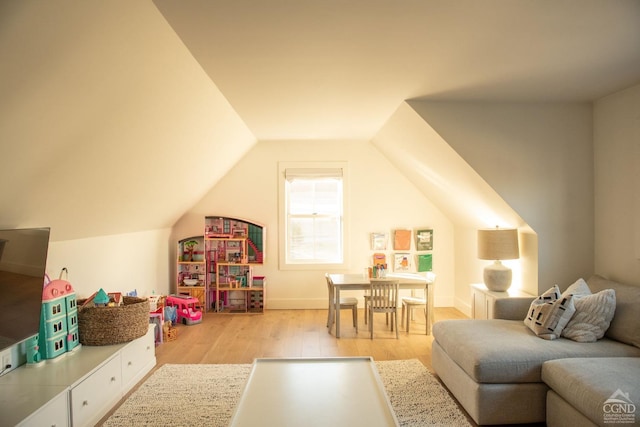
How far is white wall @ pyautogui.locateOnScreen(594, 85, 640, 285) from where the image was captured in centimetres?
357

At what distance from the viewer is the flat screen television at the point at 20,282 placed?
7.74ft

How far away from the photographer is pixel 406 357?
4.20 meters

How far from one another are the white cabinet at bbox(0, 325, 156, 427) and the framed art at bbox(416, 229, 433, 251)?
4129 millimetres

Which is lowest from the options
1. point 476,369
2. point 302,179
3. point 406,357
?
point 406,357

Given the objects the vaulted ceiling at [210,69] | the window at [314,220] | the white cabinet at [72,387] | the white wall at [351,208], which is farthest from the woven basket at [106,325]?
the window at [314,220]

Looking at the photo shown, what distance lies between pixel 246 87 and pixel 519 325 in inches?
120

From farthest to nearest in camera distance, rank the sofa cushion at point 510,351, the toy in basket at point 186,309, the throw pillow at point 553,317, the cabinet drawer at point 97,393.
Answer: the toy in basket at point 186,309 → the throw pillow at point 553,317 → the sofa cushion at point 510,351 → the cabinet drawer at point 97,393

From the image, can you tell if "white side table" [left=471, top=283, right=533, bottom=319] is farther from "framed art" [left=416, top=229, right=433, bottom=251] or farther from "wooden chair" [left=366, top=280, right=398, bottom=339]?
"framed art" [left=416, top=229, right=433, bottom=251]

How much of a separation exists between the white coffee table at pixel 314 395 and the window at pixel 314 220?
11.3ft

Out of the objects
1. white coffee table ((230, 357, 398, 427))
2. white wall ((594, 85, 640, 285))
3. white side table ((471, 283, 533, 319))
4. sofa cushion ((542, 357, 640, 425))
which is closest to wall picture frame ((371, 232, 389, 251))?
white side table ((471, 283, 533, 319))

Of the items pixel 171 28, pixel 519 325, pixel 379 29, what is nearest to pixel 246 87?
pixel 171 28

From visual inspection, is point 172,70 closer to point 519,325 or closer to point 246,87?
point 246,87

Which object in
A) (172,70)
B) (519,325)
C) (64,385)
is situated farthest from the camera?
(519,325)

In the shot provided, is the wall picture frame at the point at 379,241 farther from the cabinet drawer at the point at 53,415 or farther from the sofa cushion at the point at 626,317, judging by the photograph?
the cabinet drawer at the point at 53,415
